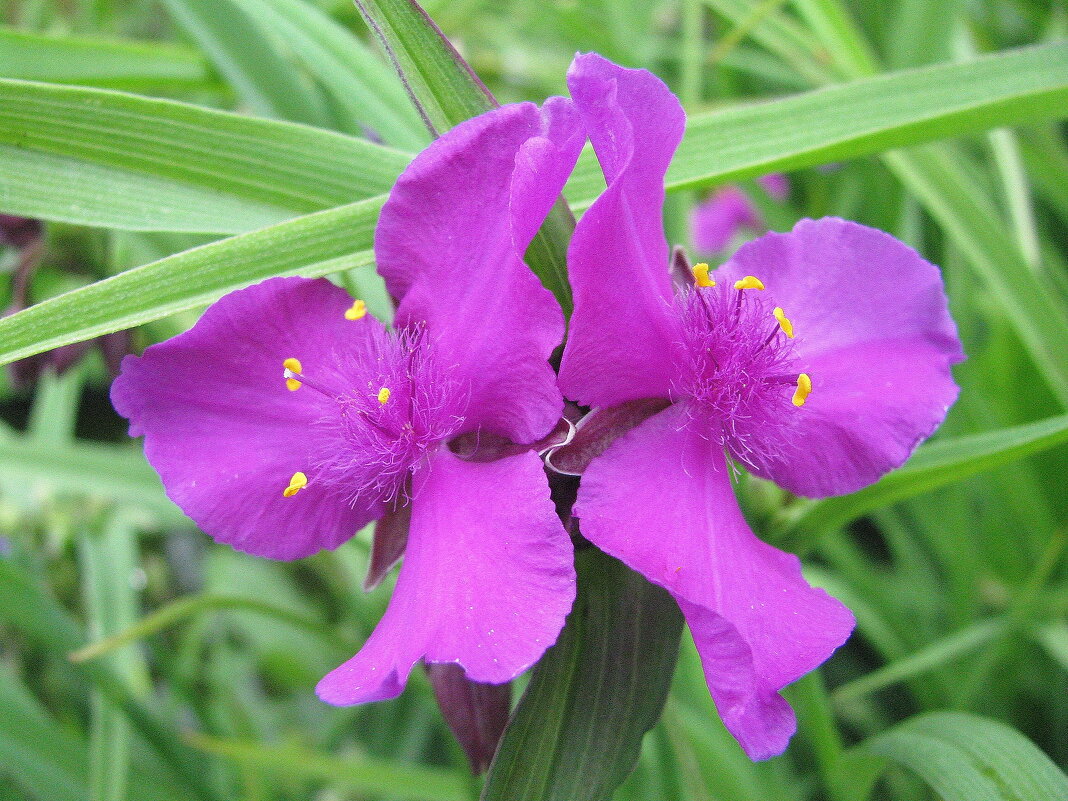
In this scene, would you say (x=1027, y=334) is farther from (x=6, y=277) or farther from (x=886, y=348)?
(x=6, y=277)

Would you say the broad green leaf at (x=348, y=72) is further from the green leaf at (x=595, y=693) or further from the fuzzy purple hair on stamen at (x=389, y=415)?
the green leaf at (x=595, y=693)

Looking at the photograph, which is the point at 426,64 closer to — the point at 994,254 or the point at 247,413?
the point at 247,413

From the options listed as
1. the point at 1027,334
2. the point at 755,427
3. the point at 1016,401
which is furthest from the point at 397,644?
the point at 1016,401

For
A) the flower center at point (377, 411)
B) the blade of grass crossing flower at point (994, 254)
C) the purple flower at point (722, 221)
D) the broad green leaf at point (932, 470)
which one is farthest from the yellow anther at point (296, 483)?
the purple flower at point (722, 221)

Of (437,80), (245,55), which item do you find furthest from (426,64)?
(245,55)

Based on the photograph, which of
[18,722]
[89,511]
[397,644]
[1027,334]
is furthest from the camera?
[89,511]

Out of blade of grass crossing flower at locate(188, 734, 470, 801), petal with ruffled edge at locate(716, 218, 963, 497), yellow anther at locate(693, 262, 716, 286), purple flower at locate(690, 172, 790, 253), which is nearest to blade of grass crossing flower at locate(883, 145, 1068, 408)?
petal with ruffled edge at locate(716, 218, 963, 497)

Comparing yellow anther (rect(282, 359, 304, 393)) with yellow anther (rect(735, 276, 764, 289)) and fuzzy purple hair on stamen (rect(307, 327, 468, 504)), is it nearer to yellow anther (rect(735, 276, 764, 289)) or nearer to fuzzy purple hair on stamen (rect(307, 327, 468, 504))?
fuzzy purple hair on stamen (rect(307, 327, 468, 504))
